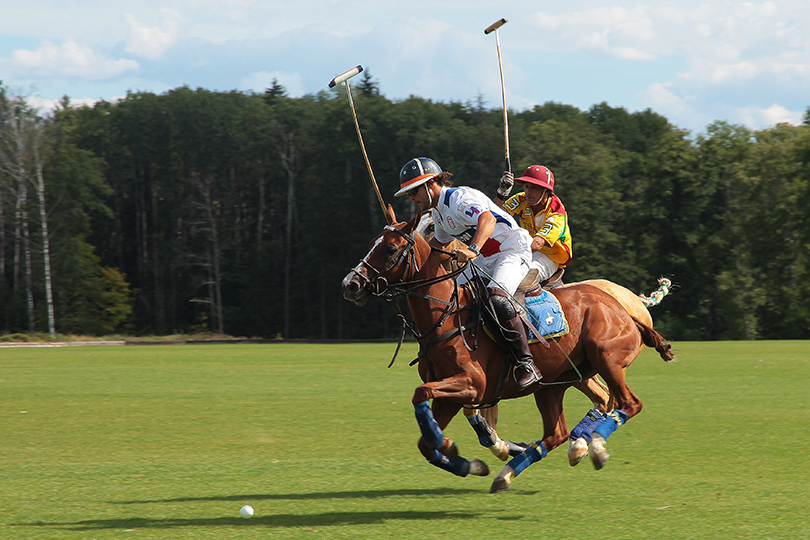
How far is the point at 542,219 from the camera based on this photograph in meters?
7.73

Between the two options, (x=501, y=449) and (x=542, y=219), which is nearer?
(x=501, y=449)

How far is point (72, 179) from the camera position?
159 feet

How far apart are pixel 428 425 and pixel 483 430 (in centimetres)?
148

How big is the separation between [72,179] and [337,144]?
15437 millimetres

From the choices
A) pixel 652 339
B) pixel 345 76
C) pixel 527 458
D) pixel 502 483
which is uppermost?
pixel 345 76

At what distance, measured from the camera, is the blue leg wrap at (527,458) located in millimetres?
6719

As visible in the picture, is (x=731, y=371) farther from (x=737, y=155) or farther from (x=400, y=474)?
(x=737, y=155)

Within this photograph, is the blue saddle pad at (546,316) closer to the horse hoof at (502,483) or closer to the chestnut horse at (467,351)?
the chestnut horse at (467,351)

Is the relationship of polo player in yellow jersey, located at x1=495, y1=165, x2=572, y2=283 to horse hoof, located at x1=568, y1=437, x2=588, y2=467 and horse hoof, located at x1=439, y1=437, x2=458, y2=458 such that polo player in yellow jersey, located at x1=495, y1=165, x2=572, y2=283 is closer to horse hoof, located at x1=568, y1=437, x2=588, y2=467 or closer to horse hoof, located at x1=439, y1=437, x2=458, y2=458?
horse hoof, located at x1=568, y1=437, x2=588, y2=467

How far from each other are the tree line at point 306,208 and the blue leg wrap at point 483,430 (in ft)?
121

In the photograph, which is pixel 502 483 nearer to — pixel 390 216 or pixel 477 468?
pixel 477 468

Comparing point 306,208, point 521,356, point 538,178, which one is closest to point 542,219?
point 538,178

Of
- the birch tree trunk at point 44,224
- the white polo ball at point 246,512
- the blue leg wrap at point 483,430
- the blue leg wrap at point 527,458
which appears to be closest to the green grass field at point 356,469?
the white polo ball at point 246,512

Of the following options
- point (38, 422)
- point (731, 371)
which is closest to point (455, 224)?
point (38, 422)
